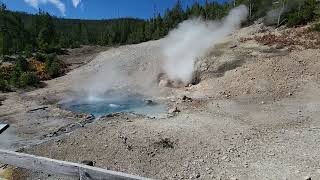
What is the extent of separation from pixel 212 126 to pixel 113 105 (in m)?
8.71

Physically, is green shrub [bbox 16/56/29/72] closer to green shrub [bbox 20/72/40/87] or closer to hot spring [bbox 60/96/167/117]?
green shrub [bbox 20/72/40/87]

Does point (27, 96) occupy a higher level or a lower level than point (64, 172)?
lower

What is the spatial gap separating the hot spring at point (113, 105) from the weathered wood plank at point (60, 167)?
14.4 m

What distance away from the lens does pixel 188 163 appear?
12.1m

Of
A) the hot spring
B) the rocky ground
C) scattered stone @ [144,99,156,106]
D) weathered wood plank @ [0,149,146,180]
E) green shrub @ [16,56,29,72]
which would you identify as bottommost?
the hot spring

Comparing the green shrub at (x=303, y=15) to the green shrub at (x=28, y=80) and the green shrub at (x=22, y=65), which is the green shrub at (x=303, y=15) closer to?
the green shrub at (x=28, y=80)

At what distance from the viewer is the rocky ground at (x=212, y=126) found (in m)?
11.9

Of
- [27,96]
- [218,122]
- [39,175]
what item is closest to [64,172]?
[39,175]

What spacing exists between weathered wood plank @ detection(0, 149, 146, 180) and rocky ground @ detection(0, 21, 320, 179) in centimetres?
597

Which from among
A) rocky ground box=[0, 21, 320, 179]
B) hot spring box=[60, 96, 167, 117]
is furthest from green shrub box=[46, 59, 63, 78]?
hot spring box=[60, 96, 167, 117]

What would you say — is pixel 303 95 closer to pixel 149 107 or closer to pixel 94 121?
pixel 149 107

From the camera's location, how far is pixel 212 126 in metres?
15.9

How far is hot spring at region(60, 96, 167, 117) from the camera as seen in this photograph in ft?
69.2

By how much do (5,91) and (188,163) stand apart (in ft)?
60.7
